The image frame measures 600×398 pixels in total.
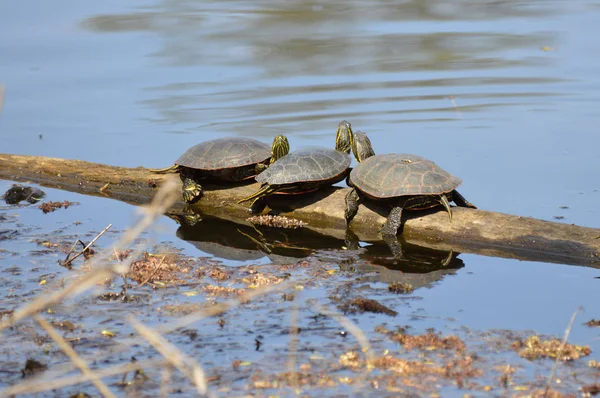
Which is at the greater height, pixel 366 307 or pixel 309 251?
pixel 366 307

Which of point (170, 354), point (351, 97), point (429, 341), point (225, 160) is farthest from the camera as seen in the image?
point (351, 97)

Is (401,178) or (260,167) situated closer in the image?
(401,178)

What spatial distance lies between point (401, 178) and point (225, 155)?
168cm

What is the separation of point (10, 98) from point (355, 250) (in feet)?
23.0

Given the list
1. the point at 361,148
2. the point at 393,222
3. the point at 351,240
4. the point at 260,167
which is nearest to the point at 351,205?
the point at 351,240

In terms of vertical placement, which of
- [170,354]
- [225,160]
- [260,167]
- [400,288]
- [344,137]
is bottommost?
[400,288]

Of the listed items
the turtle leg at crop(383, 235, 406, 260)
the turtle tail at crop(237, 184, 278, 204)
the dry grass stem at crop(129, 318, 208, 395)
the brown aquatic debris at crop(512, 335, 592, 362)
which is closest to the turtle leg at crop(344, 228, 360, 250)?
the turtle leg at crop(383, 235, 406, 260)

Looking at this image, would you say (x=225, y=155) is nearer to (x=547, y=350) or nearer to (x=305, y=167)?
(x=305, y=167)

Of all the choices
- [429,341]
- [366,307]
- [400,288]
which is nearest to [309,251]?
[400,288]

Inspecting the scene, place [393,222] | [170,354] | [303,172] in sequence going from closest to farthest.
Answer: [170,354] < [393,222] < [303,172]

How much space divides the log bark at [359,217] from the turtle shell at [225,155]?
0.31 m

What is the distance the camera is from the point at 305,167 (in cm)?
701

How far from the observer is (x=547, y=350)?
4605mm

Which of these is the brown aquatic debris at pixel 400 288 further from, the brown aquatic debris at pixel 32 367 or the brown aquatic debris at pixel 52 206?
the brown aquatic debris at pixel 52 206
